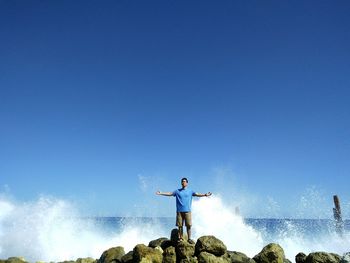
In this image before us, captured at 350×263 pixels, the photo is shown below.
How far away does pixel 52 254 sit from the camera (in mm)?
24469

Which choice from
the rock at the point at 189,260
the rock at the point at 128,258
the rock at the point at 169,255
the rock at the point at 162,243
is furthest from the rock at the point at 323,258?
the rock at the point at 128,258

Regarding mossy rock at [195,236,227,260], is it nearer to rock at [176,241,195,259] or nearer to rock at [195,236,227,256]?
rock at [195,236,227,256]

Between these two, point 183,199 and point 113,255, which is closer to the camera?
point 183,199

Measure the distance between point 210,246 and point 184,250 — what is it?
0.74 metres

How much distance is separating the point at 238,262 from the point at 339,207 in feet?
67.6

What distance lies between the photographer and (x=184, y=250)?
9773mm

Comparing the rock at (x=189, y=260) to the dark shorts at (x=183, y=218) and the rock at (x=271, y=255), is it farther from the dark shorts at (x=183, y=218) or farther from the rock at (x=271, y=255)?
the rock at (x=271, y=255)

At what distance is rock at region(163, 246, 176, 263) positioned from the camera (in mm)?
9742

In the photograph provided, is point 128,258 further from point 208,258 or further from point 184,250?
point 208,258

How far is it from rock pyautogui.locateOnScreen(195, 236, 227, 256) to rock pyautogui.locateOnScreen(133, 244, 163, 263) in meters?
1.10

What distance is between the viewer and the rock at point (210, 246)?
9797 millimetres

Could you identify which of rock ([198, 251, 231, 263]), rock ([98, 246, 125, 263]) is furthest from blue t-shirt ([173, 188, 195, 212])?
rock ([98, 246, 125, 263])

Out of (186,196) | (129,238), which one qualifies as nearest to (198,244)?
(186,196)

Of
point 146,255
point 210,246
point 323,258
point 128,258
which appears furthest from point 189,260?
point 323,258
